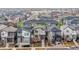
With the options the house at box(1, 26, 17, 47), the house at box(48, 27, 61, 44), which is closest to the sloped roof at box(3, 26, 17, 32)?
the house at box(1, 26, 17, 47)

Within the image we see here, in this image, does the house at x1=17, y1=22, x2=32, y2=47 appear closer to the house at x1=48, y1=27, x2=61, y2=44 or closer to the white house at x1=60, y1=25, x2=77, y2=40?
the house at x1=48, y1=27, x2=61, y2=44

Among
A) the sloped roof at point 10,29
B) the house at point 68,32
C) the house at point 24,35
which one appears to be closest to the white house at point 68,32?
the house at point 68,32

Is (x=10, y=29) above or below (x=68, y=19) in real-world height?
below

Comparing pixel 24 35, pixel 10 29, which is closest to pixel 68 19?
pixel 24 35

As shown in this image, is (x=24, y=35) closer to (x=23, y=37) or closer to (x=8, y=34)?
(x=23, y=37)
